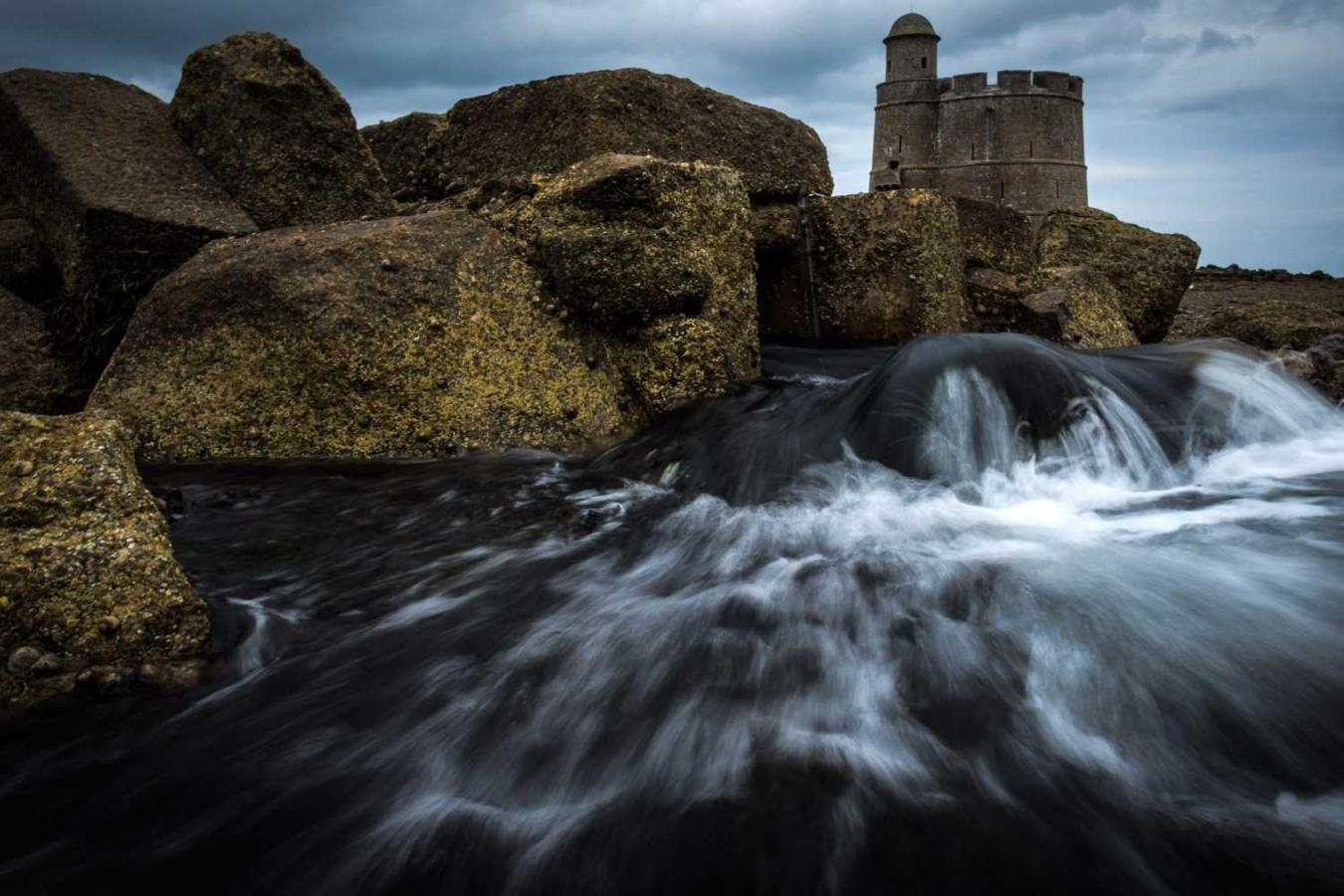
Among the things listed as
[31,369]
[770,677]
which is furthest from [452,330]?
[770,677]

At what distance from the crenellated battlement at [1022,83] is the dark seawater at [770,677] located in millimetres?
39538

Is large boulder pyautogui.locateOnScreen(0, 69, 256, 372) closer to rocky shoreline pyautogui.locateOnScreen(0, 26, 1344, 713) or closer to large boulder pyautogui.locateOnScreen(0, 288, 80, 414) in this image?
rocky shoreline pyautogui.locateOnScreen(0, 26, 1344, 713)

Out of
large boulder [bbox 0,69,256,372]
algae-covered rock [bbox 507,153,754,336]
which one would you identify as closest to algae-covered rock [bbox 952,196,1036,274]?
algae-covered rock [bbox 507,153,754,336]

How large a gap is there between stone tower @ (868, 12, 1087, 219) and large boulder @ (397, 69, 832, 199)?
35424mm

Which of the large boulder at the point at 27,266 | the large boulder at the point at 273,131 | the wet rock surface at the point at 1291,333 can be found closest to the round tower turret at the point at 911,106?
the wet rock surface at the point at 1291,333

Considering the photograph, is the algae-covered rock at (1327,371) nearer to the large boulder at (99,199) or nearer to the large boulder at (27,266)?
the large boulder at (99,199)

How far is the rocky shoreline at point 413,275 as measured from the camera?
4559 millimetres

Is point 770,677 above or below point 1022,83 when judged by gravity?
below

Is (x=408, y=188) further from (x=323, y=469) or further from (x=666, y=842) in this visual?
(x=666, y=842)

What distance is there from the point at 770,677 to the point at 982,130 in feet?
137

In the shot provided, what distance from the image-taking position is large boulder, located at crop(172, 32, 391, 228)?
5.93 metres

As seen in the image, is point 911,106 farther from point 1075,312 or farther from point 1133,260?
point 1075,312

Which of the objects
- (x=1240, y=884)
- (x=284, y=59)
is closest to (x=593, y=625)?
(x=1240, y=884)

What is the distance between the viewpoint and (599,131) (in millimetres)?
6398
